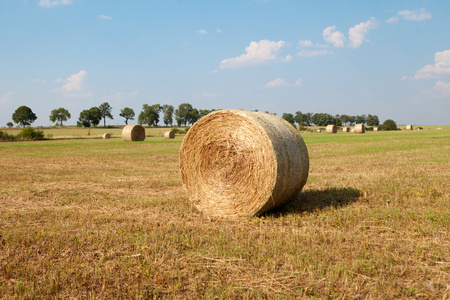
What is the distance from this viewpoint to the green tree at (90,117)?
123062mm

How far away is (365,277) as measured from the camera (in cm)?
430

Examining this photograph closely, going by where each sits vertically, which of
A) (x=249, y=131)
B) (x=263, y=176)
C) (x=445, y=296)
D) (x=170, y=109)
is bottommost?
(x=445, y=296)

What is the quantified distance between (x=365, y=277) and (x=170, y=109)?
494 feet

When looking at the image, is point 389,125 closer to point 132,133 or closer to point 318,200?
point 132,133

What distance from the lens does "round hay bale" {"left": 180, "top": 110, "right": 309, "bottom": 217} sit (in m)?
7.04

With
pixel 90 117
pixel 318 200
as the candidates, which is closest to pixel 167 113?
pixel 90 117

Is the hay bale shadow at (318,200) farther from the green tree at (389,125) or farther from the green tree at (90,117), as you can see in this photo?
the green tree at (90,117)

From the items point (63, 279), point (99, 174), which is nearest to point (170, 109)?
point (99, 174)

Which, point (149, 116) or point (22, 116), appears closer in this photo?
point (22, 116)

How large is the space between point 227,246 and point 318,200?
366 cm

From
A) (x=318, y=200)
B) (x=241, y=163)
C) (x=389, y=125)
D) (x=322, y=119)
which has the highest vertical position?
A: (x=322, y=119)

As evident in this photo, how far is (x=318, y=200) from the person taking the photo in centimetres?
831

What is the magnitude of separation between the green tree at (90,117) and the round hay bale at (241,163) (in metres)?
123

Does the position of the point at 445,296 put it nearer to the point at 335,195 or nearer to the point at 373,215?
the point at 373,215
